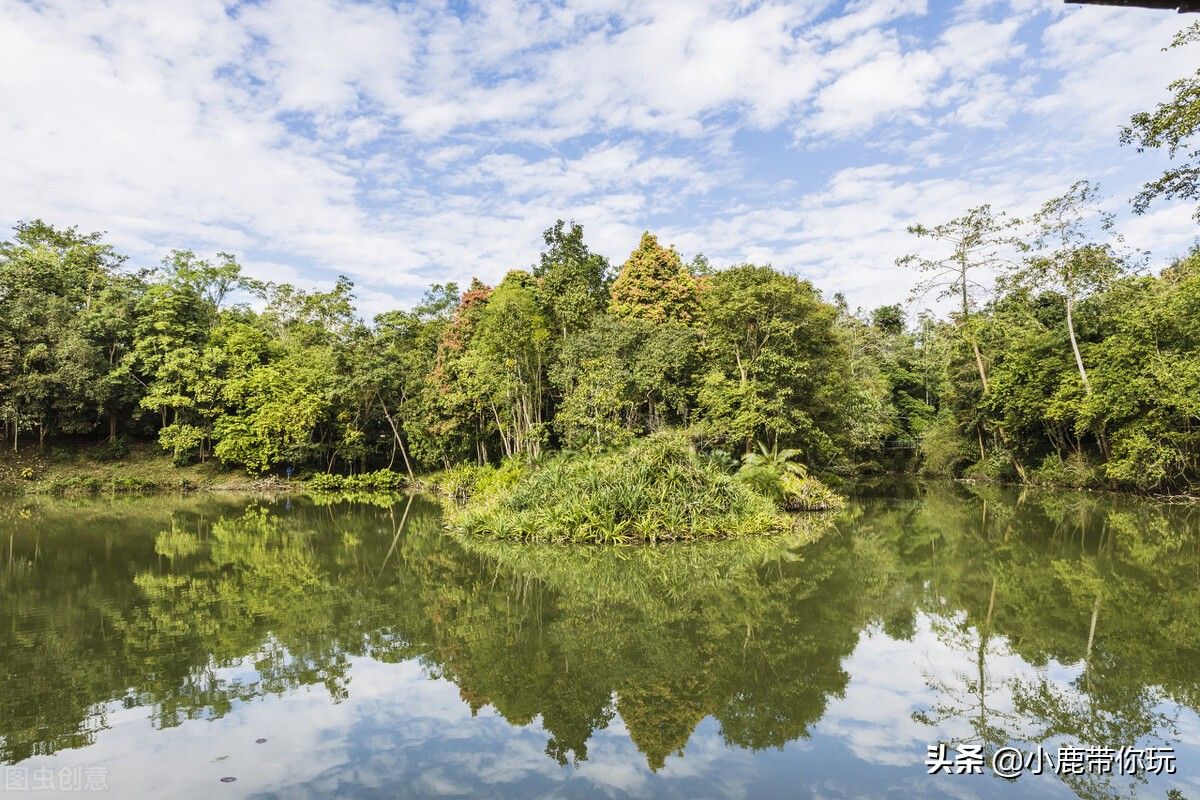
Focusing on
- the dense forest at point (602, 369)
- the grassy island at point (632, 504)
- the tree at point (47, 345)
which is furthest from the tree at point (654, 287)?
the tree at point (47, 345)

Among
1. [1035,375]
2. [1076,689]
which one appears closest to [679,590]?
[1076,689]

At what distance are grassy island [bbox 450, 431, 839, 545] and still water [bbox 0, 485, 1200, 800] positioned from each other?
3.58ft

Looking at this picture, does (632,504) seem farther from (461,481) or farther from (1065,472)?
(1065,472)

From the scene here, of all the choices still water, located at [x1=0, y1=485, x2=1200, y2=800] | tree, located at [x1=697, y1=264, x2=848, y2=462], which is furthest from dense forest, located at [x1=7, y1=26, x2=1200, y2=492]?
still water, located at [x1=0, y1=485, x2=1200, y2=800]

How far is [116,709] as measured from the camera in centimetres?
494

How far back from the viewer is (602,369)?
57.2ft

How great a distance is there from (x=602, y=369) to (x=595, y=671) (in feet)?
40.2

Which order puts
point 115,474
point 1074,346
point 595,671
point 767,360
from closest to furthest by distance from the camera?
point 595,671 < point 767,360 < point 1074,346 < point 115,474

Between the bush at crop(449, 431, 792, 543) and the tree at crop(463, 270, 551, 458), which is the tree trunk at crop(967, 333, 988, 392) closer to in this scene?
the bush at crop(449, 431, 792, 543)

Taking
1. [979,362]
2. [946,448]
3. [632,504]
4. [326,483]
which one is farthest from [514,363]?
[946,448]

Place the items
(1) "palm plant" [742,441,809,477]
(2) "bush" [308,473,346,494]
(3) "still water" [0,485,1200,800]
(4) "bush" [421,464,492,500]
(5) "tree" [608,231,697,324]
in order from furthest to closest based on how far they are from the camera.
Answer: (2) "bush" [308,473,346,494] < (5) "tree" [608,231,697,324] < (4) "bush" [421,464,492,500] < (1) "palm plant" [742,441,809,477] < (3) "still water" [0,485,1200,800]

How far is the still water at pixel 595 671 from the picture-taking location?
4.05 m

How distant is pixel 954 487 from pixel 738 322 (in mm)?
12503

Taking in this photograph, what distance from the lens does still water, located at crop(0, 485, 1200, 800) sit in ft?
13.3
